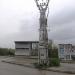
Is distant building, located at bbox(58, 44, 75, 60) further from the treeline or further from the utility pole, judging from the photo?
the treeline

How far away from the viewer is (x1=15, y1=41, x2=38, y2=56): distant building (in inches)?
1927

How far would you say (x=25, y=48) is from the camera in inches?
1941

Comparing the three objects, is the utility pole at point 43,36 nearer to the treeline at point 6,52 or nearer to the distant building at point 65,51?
the distant building at point 65,51

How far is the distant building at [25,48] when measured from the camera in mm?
48938

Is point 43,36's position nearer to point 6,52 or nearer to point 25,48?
point 25,48

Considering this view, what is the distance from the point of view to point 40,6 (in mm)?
23219

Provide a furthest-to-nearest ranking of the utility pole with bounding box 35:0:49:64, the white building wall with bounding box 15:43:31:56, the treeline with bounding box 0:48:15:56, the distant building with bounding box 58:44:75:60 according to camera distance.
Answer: the treeline with bounding box 0:48:15:56 < the white building wall with bounding box 15:43:31:56 < the distant building with bounding box 58:44:75:60 < the utility pole with bounding box 35:0:49:64

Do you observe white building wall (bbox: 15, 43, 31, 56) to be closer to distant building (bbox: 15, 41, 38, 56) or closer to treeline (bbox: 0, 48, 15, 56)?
distant building (bbox: 15, 41, 38, 56)

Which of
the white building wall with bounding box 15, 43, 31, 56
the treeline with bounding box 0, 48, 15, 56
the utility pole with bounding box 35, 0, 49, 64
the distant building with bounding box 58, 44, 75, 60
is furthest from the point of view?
the treeline with bounding box 0, 48, 15, 56

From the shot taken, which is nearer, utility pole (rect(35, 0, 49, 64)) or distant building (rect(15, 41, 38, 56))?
utility pole (rect(35, 0, 49, 64))

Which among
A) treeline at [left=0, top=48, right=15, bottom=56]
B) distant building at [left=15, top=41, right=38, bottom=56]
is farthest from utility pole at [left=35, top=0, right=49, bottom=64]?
treeline at [left=0, top=48, right=15, bottom=56]

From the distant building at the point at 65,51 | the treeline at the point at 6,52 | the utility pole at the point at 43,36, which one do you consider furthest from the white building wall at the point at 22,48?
the utility pole at the point at 43,36

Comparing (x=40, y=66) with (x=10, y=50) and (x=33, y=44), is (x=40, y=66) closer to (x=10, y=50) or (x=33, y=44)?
(x=33, y=44)

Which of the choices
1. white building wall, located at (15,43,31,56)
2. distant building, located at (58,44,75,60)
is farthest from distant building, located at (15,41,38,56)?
distant building, located at (58,44,75,60)
